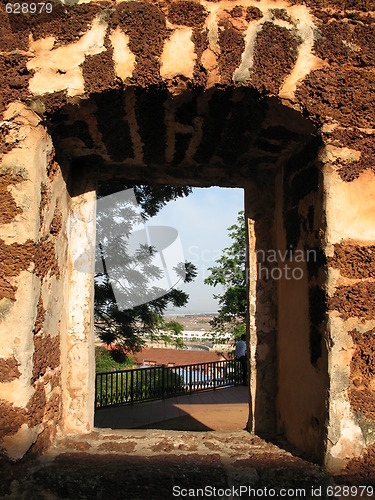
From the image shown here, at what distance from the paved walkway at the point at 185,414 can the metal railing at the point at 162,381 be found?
0.63 feet

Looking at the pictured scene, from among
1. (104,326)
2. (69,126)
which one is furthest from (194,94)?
(104,326)

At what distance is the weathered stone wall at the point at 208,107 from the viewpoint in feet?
4.93

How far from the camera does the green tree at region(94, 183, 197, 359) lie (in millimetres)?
6551

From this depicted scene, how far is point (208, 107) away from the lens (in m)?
1.71

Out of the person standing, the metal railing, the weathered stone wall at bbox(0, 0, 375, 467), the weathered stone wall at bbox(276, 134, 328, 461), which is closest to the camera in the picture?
the weathered stone wall at bbox(0, 0, 375, 467)

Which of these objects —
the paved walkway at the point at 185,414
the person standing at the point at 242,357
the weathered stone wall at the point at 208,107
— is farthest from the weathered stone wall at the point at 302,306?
the person standing at the point at 242,357

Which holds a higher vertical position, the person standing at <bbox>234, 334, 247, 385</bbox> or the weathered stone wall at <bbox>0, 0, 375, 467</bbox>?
the weathered stone wall at <bbox>0, 0, 375, 467</bbox>

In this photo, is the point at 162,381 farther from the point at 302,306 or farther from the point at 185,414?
the point at 302,306

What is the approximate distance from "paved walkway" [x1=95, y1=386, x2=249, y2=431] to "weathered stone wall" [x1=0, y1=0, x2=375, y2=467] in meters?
4.10

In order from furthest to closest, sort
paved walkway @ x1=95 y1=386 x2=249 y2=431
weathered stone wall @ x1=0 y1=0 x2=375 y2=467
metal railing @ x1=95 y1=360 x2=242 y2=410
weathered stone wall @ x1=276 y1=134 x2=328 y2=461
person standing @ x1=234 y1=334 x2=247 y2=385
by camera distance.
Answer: person standing @ x1=234 y1=334 x2=247 y2=385
metal railing @ x1=95 y1=360 x2=242 y2=410
paved walkway @ x1=95 y1=386 x2=249 y2=431
weathered stone wall @ x1=276 y1=134 x2=328 y2=461
weathered stone wall @ x1=0 y1=0 x2=375 y2=467

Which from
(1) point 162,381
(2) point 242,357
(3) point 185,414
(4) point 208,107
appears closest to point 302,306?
(4) point 208,107

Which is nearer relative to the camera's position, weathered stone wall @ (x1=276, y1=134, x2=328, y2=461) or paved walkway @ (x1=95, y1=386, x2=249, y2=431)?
weathered stone wall @ (x1=276, y1=134, x2=328, y2=461)


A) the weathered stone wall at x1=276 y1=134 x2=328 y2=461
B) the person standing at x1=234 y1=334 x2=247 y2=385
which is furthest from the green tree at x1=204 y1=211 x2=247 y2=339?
the weathered stone wall at x1=276 y1=134 x2=328 y2=461

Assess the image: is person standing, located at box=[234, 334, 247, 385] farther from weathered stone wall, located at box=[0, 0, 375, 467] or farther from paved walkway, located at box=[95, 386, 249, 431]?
weathered stone wall, located at box=[0, 0, 375, 467]
